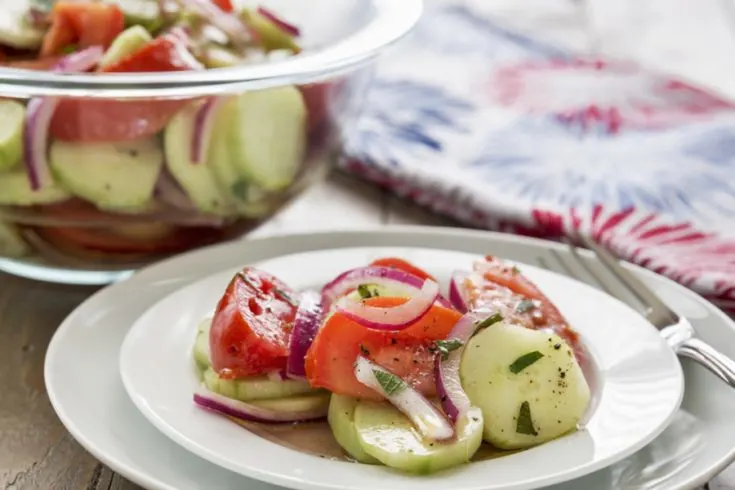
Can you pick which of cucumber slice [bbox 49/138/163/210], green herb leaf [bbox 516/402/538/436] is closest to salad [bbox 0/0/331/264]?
cucumber slice [bbox 49/138/163/210]

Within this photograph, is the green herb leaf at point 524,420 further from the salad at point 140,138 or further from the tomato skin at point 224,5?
the tomato skin at point 224,5

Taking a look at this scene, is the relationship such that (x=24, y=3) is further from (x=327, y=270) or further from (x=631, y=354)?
(x=631, y=354)

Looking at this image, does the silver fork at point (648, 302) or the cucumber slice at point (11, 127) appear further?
the cucumber slice at point (11, 127)

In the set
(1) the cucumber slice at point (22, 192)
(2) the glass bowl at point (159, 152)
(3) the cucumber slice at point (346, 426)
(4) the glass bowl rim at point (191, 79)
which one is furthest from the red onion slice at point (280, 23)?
(3) the cucumber slice at point (346, 426)

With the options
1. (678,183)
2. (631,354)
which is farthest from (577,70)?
(631,354)

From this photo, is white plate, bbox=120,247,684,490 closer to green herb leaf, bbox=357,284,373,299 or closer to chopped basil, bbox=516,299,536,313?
chopped basil, bbox=516,299,536,313

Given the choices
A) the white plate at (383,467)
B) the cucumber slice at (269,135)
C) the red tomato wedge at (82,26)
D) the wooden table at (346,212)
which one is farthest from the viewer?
the red tomato wedge at (82,26)
